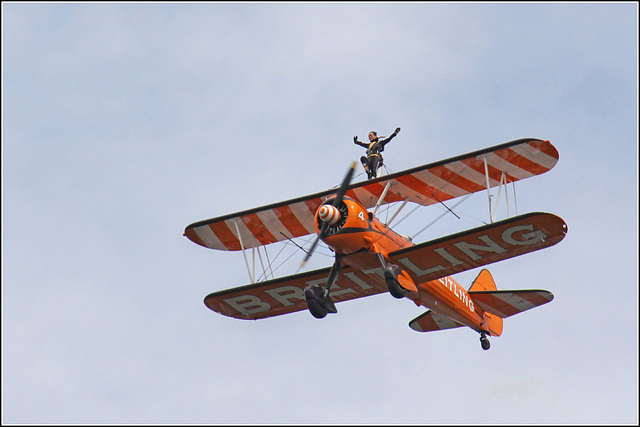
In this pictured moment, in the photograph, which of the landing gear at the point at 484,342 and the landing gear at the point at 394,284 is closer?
the landing gear at the point at 394,284

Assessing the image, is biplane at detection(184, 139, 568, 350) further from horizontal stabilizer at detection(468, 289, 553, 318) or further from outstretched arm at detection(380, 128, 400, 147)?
outstretched arm at detection(380, 128, 400, 147)

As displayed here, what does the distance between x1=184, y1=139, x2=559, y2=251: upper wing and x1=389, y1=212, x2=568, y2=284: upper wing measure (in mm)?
1768

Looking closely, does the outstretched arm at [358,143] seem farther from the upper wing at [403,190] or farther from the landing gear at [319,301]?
the landing gear at [319,301]

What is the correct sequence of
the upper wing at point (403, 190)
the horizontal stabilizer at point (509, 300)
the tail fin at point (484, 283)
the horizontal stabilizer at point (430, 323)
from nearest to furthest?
the upper wing at point (403, 190), the horizontal stabilizer at point (509, 300), the horizontal stabilizer at point (430, 323), the tail fin at point (484, 283)

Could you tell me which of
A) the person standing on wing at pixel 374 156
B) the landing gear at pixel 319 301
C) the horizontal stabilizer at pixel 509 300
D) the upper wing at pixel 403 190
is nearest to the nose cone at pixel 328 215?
the landing gear at pixel 319 301

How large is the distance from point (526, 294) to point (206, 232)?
7.22 metres

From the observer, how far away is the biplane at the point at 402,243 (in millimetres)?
19297

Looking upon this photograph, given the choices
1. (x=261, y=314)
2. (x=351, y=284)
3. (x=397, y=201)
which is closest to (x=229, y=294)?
(x=261, y=314)

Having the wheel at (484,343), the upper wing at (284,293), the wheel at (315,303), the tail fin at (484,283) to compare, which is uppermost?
the tail fin at (484,283)

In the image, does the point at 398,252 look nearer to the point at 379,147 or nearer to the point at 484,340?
the point at 379,147

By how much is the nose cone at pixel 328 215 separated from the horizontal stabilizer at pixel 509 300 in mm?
5504

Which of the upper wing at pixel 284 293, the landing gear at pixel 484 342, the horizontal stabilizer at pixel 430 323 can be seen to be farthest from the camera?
the horizontal stabilizer at pixel 430 323

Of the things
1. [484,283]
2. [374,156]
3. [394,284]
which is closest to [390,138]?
[374,156]

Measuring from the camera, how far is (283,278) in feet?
70.4
